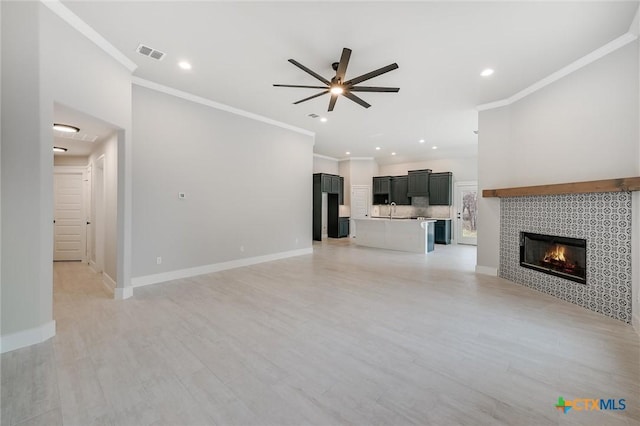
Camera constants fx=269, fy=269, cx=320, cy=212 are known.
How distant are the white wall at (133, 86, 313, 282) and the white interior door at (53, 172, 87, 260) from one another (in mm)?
3456

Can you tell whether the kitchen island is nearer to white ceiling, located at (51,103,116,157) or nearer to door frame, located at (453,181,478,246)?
door frame, located at (453,181,478,246)

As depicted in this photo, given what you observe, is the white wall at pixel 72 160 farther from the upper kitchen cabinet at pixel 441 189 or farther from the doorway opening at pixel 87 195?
the upper kitchen cabinet at pixel 441 189

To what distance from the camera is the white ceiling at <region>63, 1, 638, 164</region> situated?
2.67m

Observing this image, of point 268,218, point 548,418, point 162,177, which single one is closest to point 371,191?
point 268,218

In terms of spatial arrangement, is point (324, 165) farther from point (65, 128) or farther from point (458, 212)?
point (65, 128)

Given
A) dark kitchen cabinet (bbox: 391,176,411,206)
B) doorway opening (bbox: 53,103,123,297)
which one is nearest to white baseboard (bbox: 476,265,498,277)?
dark kitchen cabinet (bbox: 391,176,411,206)

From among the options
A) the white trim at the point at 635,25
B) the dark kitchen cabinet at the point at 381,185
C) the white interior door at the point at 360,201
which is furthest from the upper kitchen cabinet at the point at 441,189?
the white trim at the point at 635,25

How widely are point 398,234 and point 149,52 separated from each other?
6.87 metres

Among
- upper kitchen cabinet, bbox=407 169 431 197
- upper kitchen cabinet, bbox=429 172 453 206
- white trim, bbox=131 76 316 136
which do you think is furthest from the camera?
upper kitchen cabinet, bbox=407 169 431 197

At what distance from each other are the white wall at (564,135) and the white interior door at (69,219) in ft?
29.0

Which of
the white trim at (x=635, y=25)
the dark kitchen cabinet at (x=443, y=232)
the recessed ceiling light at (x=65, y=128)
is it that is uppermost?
the white trim at (x=635, y=25)

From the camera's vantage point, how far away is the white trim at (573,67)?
10.1ft

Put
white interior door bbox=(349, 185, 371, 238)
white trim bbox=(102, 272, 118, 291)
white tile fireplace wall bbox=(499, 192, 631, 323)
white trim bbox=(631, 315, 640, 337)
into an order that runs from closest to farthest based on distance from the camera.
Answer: white trim bbox=(631, 315, 640, 337) → white tile fireplace wall bbox=(499, 192, 631, 323) → white trim bbox=(102, 272, 118, 291) → white interior door bbox=(349, 185, 371, 238)

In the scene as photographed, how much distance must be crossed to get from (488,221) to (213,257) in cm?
531
